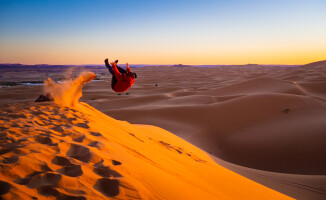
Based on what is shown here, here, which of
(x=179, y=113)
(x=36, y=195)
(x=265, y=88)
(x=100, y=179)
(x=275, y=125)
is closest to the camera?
(x=36, y=195)

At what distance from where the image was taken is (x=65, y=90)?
5863 mm

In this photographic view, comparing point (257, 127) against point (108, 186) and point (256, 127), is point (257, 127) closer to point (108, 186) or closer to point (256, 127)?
point (256, 127)

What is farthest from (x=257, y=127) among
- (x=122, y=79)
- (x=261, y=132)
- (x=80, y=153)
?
(x=80, y=153)

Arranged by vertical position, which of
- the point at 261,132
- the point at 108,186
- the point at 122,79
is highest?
the point at 122,79

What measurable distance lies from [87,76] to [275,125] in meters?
9.19

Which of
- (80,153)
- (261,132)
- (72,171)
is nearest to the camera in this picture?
(72,171)

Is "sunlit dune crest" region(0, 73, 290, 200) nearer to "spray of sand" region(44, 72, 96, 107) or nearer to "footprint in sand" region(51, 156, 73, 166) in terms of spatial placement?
"footprint in sand" region(51, 156, 73, 166)

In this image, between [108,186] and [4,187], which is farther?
[108,186]

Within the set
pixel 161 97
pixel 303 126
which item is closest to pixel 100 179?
pixel 303 126

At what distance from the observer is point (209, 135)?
11047 millimetres

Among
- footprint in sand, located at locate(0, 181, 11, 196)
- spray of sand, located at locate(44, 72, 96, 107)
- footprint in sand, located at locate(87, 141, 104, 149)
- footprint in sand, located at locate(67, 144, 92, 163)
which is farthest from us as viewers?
spray of sand, located at locate(44, 72, 96, 107)

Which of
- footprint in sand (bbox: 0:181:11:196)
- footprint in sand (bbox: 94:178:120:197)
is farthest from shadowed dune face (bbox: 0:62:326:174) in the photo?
footprint in sand (bbox: 0:181:11:196)

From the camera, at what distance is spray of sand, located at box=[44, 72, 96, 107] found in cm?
581

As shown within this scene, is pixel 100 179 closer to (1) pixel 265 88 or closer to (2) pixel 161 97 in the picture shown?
(2) pixel 161 97
